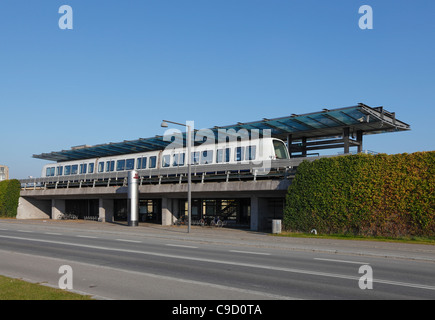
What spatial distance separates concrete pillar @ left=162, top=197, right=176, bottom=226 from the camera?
3503 cm

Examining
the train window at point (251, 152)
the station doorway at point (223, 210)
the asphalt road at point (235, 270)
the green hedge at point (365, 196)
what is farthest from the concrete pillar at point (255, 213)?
the asphalt road at point (235, 270)

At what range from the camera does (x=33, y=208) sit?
1972 inches

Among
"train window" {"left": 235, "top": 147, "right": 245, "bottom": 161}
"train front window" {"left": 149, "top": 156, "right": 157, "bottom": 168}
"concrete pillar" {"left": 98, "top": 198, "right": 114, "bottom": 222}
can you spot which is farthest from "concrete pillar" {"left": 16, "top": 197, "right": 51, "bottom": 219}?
"train window" {"left": 235, "top": 147, "right": 245, "bottom": 161}

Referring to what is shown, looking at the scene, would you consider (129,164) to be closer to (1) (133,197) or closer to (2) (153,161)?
(2) (153,161)

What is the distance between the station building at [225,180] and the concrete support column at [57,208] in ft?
0.36

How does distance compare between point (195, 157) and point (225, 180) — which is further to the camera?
point (195, 157)

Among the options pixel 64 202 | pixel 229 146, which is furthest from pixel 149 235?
pixel 64 202

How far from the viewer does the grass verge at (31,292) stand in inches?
305

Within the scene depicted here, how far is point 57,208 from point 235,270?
41126 mm

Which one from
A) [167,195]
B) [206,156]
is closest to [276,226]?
[206,156]

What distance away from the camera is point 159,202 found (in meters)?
43.2

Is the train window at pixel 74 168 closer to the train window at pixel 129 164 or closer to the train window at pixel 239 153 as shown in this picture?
the train window at pixel 129 164
